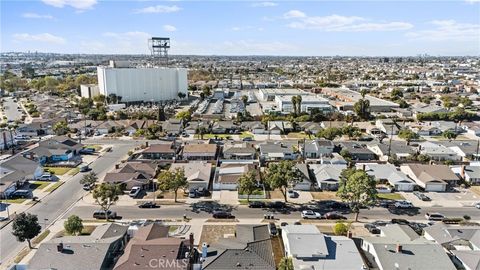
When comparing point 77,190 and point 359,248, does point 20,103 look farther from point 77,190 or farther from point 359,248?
point 359,248

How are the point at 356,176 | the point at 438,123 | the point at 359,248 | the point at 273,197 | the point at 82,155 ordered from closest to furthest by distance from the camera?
1. the point at 359,248
2. the point at 356,176
3. the point at 273,197
4. the point at 82,155
5. the point at 438,123

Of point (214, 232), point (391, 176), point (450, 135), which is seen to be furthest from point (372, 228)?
point (450, 135)

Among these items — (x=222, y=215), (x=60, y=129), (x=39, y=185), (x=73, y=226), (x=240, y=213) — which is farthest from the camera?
(x=60, y=129)

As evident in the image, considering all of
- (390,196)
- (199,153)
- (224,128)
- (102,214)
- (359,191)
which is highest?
(359,191)

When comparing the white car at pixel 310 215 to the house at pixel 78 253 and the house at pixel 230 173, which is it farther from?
the house at pixel 78 253

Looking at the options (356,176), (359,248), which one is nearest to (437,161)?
(356,176)

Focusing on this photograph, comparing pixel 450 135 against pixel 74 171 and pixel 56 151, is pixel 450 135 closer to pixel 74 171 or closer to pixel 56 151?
pixel 74 171
